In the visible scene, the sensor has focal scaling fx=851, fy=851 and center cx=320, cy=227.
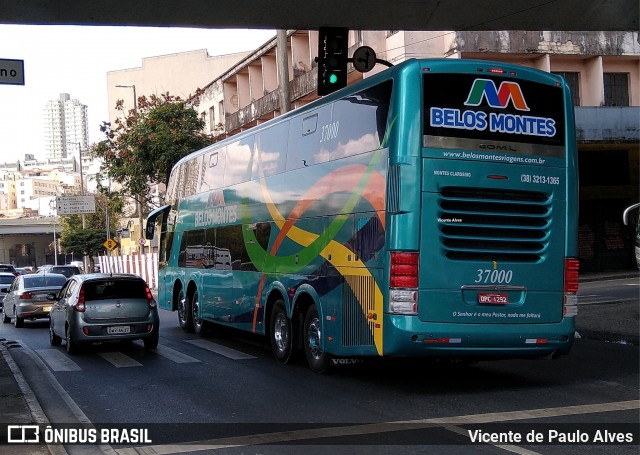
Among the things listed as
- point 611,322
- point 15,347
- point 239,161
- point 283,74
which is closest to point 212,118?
point 283,74

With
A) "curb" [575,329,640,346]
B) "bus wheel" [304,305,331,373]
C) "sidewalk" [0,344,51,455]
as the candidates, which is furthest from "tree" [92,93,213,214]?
"bus wheel" [304,305,331,373]

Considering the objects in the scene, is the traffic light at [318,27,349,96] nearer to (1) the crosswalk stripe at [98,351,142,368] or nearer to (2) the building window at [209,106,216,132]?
(1) the crosswalk stripe at [98,351,142,368]

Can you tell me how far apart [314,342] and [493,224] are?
11.8ft

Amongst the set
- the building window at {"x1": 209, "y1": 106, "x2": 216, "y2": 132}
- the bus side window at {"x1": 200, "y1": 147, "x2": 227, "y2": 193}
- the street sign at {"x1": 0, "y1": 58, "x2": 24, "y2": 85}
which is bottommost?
the bus side window at {"x1": 200, "y1": 147, "x2": 227, "y2": 193}

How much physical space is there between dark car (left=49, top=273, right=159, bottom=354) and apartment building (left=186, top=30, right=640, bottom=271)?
14.5 metres

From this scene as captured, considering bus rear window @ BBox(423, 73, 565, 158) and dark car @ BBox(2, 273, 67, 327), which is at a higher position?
bus rear window @ BBox(423, 73, 565, 158)

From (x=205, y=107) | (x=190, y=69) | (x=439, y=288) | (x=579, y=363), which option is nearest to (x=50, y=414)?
(x=439, y=288)

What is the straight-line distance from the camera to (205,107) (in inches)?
2142

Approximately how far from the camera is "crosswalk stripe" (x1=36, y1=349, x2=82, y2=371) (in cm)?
1474

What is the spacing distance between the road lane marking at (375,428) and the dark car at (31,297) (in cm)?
1685

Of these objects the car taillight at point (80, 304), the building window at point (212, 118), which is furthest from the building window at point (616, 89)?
the building window at point (212, 118)

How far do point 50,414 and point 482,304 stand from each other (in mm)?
5462

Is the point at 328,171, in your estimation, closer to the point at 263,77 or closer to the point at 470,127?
the point at 470,127

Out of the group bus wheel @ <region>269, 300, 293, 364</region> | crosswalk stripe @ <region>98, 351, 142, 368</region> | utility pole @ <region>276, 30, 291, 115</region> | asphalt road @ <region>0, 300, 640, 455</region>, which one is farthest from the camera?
utility pole @ <region>276, 30, 291, 115</region>
